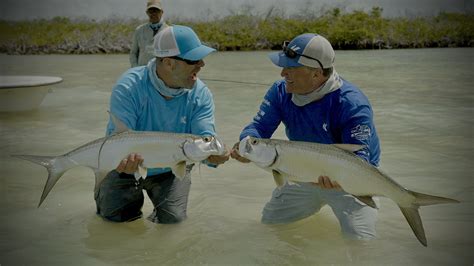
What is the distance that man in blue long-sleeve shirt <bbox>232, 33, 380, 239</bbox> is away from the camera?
346 centimetres

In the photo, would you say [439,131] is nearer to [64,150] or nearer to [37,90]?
[64,150]

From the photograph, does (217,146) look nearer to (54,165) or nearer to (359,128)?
(359,128)

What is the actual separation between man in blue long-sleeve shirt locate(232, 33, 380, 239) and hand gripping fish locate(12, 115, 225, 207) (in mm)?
253

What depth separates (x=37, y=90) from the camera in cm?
884

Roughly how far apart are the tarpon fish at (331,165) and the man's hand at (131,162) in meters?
0.66

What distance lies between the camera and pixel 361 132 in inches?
133

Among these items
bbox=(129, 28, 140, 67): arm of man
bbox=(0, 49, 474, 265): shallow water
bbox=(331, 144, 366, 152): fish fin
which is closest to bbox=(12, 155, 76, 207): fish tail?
bbox=(0, 49, 474, 265): shallow water

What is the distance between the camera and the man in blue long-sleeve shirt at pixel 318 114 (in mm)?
3455

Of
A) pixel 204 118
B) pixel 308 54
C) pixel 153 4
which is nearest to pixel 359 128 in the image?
pixel 308 54

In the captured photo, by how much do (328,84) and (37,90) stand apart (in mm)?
6658

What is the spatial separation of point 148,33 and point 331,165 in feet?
16.2

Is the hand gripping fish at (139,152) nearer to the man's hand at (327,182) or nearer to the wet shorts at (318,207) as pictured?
the man's hand at (327,182)

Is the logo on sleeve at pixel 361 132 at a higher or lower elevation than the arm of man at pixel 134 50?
higher

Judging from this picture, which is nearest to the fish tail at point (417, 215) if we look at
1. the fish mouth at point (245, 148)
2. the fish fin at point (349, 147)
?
the fish fin at point (349, 147)
